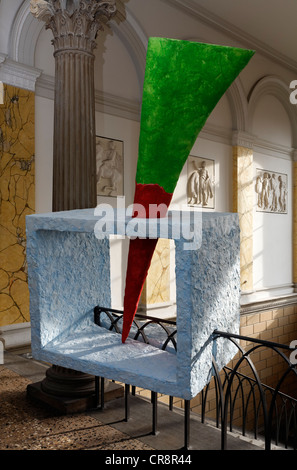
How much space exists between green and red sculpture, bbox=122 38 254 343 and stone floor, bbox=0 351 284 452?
167cm

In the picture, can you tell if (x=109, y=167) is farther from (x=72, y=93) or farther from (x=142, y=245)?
(x=142, y=245)

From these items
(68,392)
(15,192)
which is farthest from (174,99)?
(15,192)

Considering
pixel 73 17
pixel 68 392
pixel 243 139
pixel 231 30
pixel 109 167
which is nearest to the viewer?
pixel 68 392

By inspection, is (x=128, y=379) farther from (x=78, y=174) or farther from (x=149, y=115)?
(x=78, y=174)

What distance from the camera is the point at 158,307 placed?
6.98m

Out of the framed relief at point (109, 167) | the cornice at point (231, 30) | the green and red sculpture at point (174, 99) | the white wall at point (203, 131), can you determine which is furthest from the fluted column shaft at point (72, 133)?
the cornice at point (231, 30)

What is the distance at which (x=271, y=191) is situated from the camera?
1009cm

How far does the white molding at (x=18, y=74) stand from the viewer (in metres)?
5.19

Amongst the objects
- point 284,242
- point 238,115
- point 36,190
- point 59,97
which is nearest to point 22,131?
point 36,190

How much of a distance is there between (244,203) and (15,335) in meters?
5.55

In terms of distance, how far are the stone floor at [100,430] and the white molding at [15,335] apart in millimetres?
1694

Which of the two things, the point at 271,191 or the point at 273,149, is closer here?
the point at 271,191

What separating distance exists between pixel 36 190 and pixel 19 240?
0.70m

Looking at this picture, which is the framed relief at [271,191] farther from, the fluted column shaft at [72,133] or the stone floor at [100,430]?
the stone floor at [100,430]
